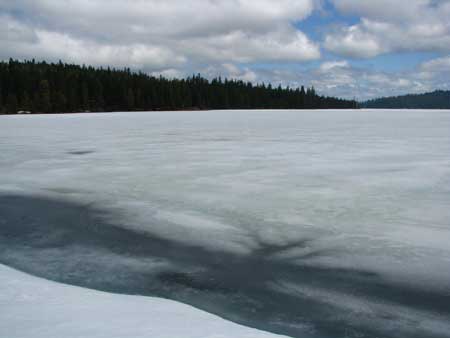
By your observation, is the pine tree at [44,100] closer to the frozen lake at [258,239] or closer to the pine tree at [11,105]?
the pine tree at [11,105]

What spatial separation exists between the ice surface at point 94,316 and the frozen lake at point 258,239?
0.61 ft

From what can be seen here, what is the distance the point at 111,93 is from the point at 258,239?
3846 inches

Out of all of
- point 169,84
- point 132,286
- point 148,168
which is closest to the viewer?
point 132,286

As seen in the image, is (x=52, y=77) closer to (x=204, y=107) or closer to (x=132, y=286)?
(x=204, y=107)

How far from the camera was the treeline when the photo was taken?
8144 centimetres

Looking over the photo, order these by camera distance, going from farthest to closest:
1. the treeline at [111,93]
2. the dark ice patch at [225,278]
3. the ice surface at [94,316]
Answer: the treeline at [111,93], the dark ice patch at [225,278], the ice surface at [94,316]

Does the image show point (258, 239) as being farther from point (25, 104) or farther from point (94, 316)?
point (25, 104)

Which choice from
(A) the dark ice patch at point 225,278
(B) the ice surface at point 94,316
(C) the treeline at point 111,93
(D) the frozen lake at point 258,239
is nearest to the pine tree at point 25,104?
(C) the treeline at point 111,93

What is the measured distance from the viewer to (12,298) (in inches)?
106

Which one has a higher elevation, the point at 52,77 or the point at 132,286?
the point at 52,77

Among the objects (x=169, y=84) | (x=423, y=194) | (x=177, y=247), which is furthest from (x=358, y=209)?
(x=169, y=84)

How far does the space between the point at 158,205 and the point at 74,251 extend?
1782 millimetres

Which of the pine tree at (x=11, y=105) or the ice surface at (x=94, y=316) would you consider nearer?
the ice surface at (x=94, y=316)

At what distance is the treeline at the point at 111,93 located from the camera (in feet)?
267
